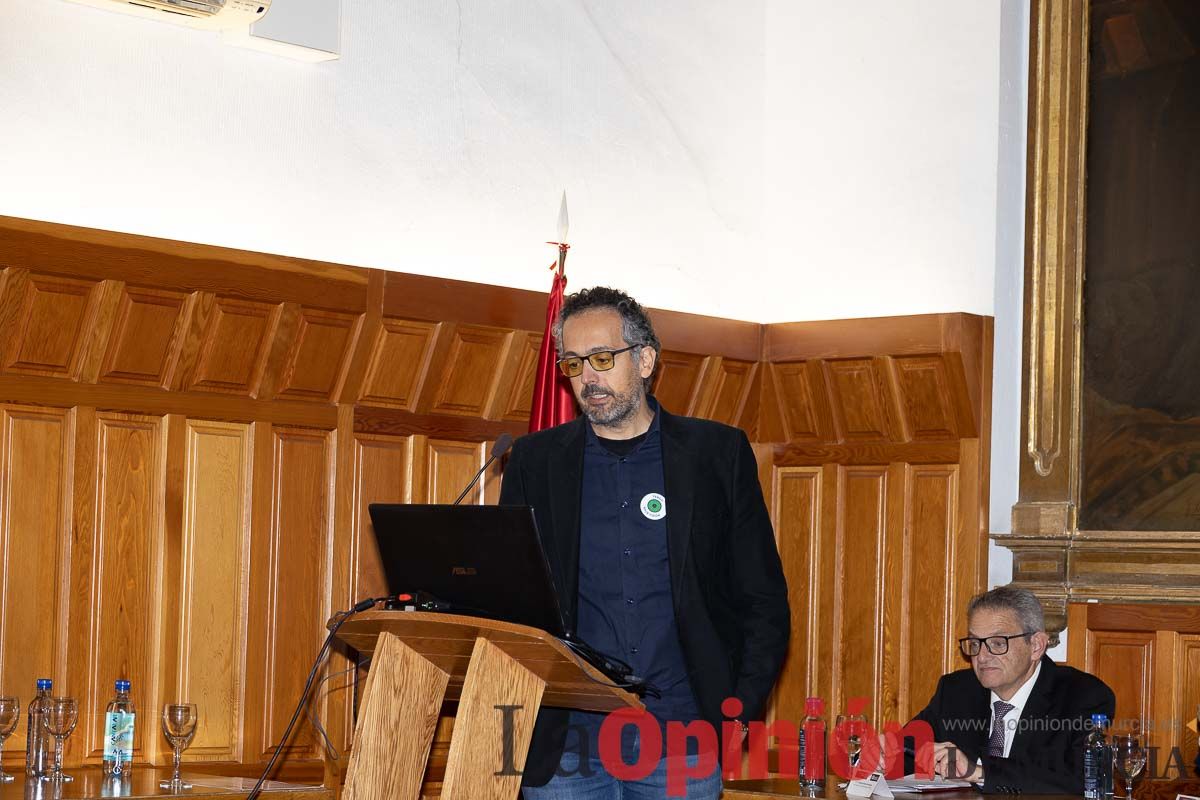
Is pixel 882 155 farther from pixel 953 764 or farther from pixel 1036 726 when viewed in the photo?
pixel 953 764

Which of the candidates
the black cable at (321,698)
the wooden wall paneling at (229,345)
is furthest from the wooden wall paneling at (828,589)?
the wooden wall paneling at (229,345)

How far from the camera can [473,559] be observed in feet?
9.18

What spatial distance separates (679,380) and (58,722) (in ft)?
9.18

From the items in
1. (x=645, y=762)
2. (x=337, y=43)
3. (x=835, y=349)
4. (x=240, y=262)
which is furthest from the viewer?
(x=835, y=349)

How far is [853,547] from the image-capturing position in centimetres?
634

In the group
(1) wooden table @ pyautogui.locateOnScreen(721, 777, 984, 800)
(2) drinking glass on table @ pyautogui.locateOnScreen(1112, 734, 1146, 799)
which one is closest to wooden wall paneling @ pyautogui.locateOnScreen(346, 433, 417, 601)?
(1) wooden table @ pyautogui.locateOnScreen(721, 777, 984, 800)

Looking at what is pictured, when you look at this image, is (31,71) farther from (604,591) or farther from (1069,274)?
(1069,274)

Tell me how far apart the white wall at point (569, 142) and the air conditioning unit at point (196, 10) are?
75 mm

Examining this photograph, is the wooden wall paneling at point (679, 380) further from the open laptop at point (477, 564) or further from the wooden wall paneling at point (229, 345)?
the open laptop at point (477, 564)

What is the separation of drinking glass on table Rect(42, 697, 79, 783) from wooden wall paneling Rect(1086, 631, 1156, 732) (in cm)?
352

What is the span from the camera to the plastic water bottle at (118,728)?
4707 millimetres

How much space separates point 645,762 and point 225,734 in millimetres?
2229

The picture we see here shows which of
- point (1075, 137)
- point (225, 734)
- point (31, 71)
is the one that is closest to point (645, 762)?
point (225, 734)

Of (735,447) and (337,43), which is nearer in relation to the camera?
(735,447)
